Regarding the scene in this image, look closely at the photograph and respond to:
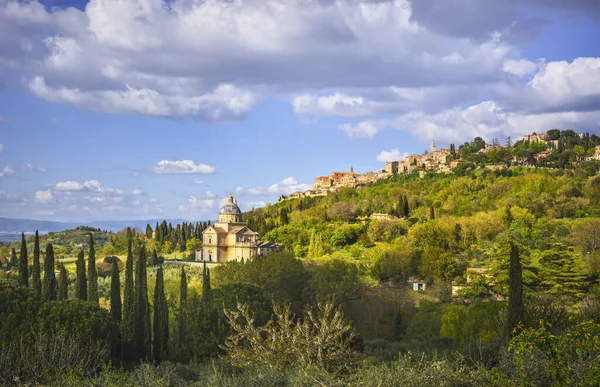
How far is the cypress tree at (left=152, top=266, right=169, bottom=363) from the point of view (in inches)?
1041

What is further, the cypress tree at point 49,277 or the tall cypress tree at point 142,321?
the cypress tree at point 49,277

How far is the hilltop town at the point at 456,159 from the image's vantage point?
8550 centimetres

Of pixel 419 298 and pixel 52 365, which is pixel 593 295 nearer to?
pixel 419 298

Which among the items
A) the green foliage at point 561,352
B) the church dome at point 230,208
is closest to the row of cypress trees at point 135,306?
the green foliage at point 561,352

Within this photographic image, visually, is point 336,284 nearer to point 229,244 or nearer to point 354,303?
point 354,303

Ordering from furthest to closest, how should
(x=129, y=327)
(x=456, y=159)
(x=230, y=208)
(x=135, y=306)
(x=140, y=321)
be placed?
(x=456, y=159) → (x=230, y=208) → (x=140, y=321) → (x=135, y=306) → (x=129, y=327)

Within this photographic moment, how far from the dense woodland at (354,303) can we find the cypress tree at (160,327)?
9 cm

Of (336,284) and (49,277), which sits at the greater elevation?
(49,277)

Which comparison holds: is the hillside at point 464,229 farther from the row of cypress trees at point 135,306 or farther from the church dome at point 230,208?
the row of cypress trees at point 135,306

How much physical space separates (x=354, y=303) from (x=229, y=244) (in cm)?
2525

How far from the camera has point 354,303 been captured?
35.1 metres

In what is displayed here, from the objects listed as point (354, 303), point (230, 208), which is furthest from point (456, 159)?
point (354, 303)

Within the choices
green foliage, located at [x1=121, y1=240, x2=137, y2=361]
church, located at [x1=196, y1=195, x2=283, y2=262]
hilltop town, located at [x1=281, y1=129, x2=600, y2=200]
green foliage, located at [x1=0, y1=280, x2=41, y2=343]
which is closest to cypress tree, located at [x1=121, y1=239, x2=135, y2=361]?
green foliage, located at [x1=121, y1=240, x2=137, y2=361]

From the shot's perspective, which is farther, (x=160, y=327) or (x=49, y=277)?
(x=49, y=277)
